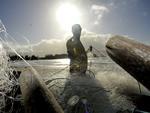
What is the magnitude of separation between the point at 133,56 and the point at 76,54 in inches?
228

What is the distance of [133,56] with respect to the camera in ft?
21.8

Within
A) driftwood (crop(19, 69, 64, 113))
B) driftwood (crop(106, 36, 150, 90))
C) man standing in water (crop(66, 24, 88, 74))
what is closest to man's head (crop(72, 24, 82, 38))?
man standing in water (crop(66, 24, 88, 74))

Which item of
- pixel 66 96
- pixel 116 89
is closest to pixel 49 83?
pixel 66 96

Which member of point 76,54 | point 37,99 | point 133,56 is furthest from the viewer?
point 76,54

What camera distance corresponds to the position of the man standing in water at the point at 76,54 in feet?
39.8

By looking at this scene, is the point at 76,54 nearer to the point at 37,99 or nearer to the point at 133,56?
the point at 133,56

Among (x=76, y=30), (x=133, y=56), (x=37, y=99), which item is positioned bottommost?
(x=37, y=99)

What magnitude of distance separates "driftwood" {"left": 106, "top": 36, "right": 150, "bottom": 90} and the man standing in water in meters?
4.15

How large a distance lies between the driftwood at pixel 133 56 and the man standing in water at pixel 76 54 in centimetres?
415

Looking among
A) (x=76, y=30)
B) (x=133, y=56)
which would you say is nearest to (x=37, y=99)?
(x=133, y=56)

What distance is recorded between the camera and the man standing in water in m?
12.1

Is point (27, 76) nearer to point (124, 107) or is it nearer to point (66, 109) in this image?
point (66, 109)

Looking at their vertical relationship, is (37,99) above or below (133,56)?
below

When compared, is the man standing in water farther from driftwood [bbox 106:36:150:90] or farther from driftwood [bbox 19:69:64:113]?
driftwood [bbox 19:69:64:113]
